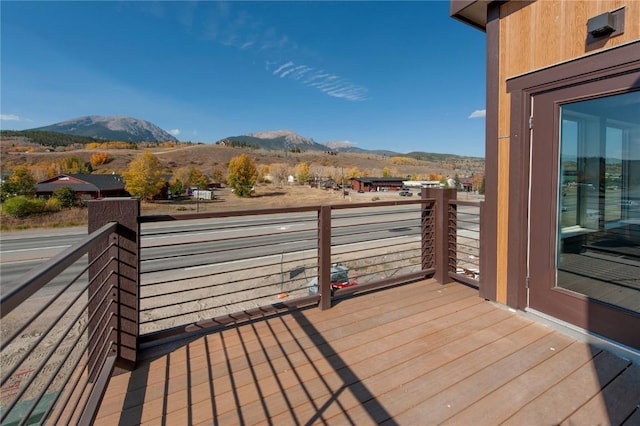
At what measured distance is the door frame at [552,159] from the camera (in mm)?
1903

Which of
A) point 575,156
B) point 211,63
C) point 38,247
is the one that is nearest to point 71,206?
point 38,247

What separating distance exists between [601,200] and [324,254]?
200 cm

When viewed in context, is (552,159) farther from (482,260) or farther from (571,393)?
(571,393)

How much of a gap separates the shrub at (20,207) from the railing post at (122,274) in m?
25.0

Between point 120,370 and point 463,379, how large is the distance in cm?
197

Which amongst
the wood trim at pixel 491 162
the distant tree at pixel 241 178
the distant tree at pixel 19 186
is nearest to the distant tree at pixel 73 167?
the distant tree at pixel 19 186

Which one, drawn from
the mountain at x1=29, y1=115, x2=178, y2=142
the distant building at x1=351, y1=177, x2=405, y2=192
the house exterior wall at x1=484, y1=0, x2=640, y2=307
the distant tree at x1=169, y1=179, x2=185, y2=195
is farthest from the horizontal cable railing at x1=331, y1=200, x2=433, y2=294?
the mountain at x1=29, y1=115, x2=178, y2=142

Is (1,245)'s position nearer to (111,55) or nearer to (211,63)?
(111,55)

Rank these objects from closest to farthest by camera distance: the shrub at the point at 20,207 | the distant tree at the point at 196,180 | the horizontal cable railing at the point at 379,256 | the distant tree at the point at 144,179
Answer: the horizontal cable railing at the point at 379,256, the shrub at the point at 20,207, the distant tree at the point at 144,179, the distant tree at the point at 196,180

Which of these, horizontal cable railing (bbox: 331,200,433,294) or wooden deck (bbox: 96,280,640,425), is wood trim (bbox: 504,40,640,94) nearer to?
horizontal cable railing (bbox: 331,200,433,294)

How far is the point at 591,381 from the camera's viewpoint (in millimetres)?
1679

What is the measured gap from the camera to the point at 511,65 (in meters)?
2.43

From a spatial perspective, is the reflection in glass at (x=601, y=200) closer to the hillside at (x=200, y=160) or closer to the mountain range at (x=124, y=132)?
the hillside at (x=200, y=160)

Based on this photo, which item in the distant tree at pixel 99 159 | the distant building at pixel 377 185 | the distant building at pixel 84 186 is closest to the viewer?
the distant building at pixel 84 186
